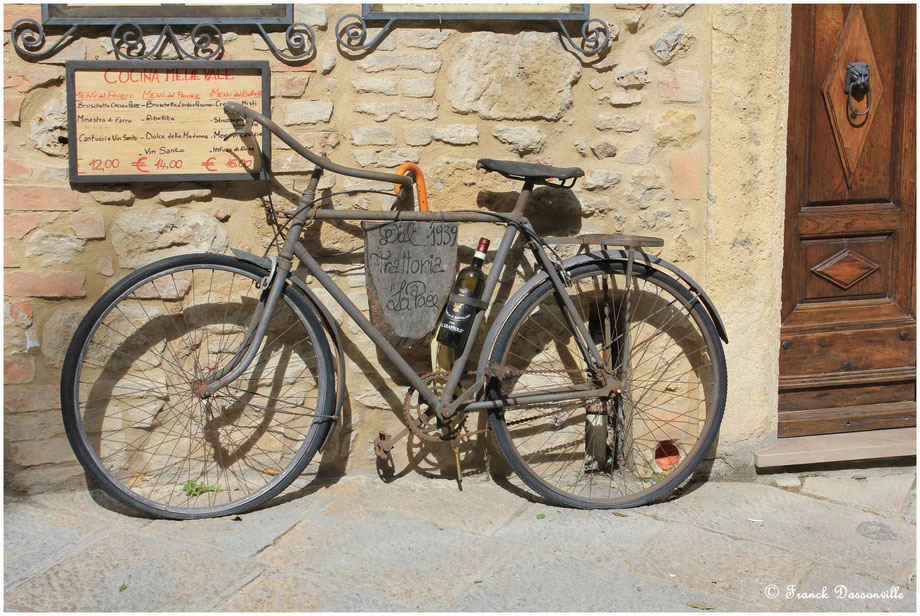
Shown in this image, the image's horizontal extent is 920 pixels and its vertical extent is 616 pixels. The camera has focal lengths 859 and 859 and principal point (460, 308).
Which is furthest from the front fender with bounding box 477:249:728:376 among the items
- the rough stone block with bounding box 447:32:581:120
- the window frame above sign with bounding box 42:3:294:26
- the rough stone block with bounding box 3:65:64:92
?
the rough stone block with bounding box 3:65:64:92

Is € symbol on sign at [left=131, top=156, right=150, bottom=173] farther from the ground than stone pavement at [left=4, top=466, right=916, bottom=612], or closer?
farther from the ground

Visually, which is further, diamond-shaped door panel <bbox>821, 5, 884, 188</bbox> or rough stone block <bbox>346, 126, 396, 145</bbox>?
diamond-shaped door panel <bbox>821, 5, 884, 188</bbox>

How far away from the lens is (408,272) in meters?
3.37

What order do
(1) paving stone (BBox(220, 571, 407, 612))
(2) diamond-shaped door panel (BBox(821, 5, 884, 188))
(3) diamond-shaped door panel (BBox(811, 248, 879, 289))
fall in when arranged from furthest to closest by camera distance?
(3) diamond-shaped door panel (BBox(811, 248, 879, 289)) < (2) diamond-shaped door panel (BBox(821, 5, 884, 188)) < (1) paving stone (BBox(220, 571, 407, 612))

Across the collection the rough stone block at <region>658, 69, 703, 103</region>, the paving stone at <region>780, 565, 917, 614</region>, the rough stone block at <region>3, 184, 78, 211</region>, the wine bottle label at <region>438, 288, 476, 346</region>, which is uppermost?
the rough stone block at <region>658, 69, 703, 103</region>

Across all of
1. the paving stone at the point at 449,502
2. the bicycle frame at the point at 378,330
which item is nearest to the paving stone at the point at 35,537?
the bicycle frame at the point at 378,330

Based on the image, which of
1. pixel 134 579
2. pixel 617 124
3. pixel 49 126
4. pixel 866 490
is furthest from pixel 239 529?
pixel 866 490

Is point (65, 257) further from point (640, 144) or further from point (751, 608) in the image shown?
point (751, 608)

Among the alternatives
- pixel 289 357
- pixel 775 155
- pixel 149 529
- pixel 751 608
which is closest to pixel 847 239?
pixel 775 155

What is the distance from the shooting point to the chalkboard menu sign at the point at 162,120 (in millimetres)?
3324

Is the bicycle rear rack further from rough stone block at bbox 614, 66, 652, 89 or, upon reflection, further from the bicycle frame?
rough stone block at bbox 614, 66, 652, 89

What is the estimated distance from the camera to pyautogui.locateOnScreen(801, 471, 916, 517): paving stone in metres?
3.54

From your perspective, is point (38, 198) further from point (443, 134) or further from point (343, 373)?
point (443, 134)

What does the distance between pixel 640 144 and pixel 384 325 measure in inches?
51.4
